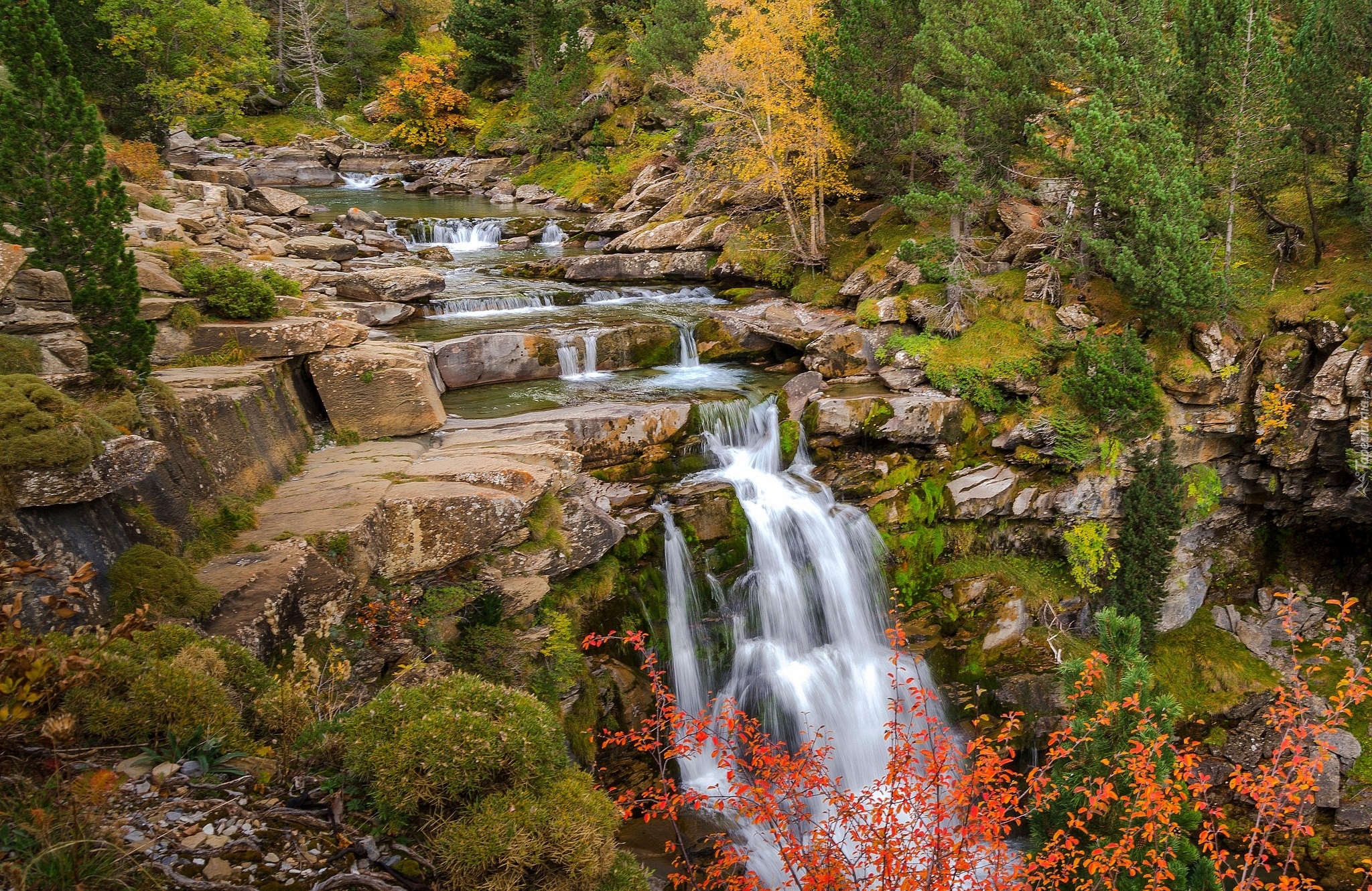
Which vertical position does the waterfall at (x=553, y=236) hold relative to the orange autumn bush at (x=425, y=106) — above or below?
below

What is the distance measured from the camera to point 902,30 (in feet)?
68.1

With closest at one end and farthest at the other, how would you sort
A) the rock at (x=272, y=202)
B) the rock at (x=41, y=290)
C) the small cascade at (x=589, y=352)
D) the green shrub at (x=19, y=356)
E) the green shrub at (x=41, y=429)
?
the green shrub at (x=41, y=429) < the green shrub at (x=19, y=356) < the rock at (x=41, y=290) < the small cascade at (x=589, y=352) < the rock at (x=272, y=202)

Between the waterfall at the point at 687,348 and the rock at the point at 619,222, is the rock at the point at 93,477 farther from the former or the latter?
the rock at the point at 619,222

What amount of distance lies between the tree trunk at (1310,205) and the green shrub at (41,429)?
22777 mm

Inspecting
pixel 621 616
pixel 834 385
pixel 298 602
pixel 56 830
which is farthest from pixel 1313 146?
pixel 56 830

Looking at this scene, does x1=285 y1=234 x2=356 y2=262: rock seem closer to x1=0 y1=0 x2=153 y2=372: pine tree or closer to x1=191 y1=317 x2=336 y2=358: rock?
x1=191 y1=317 x2=336 y2=358: rock

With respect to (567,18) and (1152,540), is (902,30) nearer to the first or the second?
(1152,540)

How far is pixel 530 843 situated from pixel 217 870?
1884 mm

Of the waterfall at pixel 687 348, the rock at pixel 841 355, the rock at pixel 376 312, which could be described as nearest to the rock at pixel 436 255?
the rock at pixel 376 312

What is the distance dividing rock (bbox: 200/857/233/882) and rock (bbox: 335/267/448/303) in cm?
1693

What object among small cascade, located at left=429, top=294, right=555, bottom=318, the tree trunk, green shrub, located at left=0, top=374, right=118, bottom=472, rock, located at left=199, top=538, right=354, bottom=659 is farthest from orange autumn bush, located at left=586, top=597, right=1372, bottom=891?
small cascade, located at left=429, top=294, right=555, bottom=318

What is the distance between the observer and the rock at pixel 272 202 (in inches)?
1092

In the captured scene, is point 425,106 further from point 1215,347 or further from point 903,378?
point 1215,347

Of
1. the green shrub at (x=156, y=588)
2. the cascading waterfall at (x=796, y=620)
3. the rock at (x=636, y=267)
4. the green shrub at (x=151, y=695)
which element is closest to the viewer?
the green shrub at (x=151, y=695)
